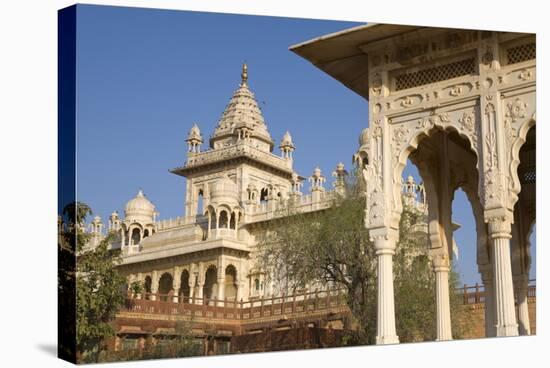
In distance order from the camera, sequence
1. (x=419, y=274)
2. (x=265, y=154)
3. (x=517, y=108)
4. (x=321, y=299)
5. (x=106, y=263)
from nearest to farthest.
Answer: (x=517, y=108)
(x=106, y=263)
(x=419, y=274)
(x=321, y=299)
(x=265, y=154)

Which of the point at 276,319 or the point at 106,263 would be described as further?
the point at 276,319

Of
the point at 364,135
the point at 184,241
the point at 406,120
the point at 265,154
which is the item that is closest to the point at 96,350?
the point at 406,120

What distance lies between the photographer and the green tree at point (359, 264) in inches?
721

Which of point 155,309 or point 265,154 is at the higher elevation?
point 265,154

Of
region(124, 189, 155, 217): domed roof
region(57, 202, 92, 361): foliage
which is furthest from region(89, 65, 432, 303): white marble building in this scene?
region(57, 202, 92, 361): foliage

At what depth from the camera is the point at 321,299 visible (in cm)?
2155

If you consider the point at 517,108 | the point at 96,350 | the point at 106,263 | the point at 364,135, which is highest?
the point at 364,135

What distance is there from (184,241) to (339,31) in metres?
27.4

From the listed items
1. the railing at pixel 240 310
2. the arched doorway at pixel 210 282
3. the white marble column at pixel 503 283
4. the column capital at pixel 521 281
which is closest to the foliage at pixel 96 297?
the railing at pixel 240 310

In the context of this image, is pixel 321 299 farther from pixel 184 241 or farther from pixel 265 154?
pixel 265 154

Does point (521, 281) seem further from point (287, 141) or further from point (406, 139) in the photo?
point (287, 141)

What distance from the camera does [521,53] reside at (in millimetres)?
12078

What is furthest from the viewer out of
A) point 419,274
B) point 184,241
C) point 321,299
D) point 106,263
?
point 184,241

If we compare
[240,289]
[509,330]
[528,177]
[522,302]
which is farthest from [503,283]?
[240,289]
